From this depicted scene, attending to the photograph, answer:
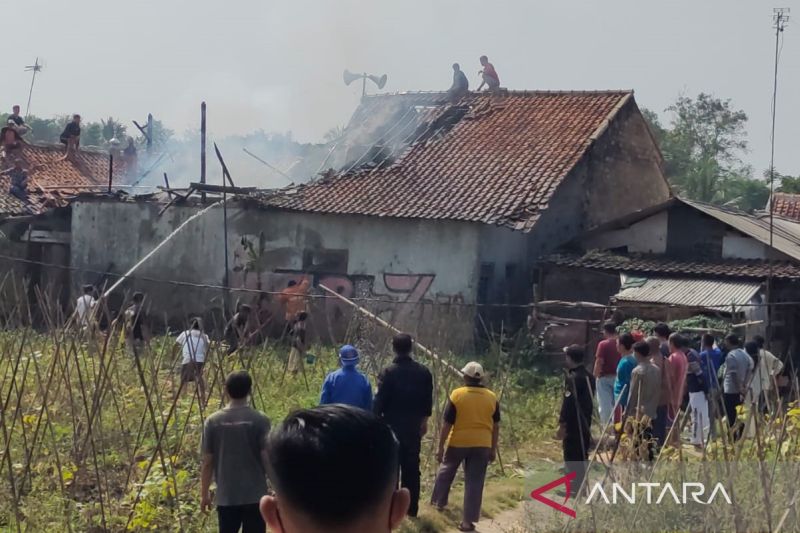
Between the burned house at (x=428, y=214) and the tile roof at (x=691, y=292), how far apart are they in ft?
8.69

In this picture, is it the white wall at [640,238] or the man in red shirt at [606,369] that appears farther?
the white wall at [640,238]

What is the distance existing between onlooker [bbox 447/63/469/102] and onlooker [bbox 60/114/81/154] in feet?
32.7

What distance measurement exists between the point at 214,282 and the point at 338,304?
10.4 ft

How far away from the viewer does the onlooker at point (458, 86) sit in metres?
26.0

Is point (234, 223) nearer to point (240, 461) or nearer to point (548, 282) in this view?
point (548, 282)

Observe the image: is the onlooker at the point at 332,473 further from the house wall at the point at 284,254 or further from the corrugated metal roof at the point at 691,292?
the house wall at the point at 284,254

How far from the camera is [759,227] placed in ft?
64.8

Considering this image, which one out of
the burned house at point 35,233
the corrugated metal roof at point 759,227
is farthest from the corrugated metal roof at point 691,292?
the burned house at point 35,233

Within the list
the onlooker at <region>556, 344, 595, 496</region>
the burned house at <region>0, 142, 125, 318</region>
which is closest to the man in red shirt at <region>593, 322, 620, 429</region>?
the onlooker at <region>556, 344, 595, 496</region>

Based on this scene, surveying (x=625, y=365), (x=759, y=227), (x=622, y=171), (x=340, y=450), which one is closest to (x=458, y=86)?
(x=622, y=171)

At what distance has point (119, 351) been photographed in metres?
13.8

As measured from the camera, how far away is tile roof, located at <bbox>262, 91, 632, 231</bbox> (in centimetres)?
2070

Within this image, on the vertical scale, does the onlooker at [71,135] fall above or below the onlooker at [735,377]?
above

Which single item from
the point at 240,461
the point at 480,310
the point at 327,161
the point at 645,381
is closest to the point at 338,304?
the point at 480,310
